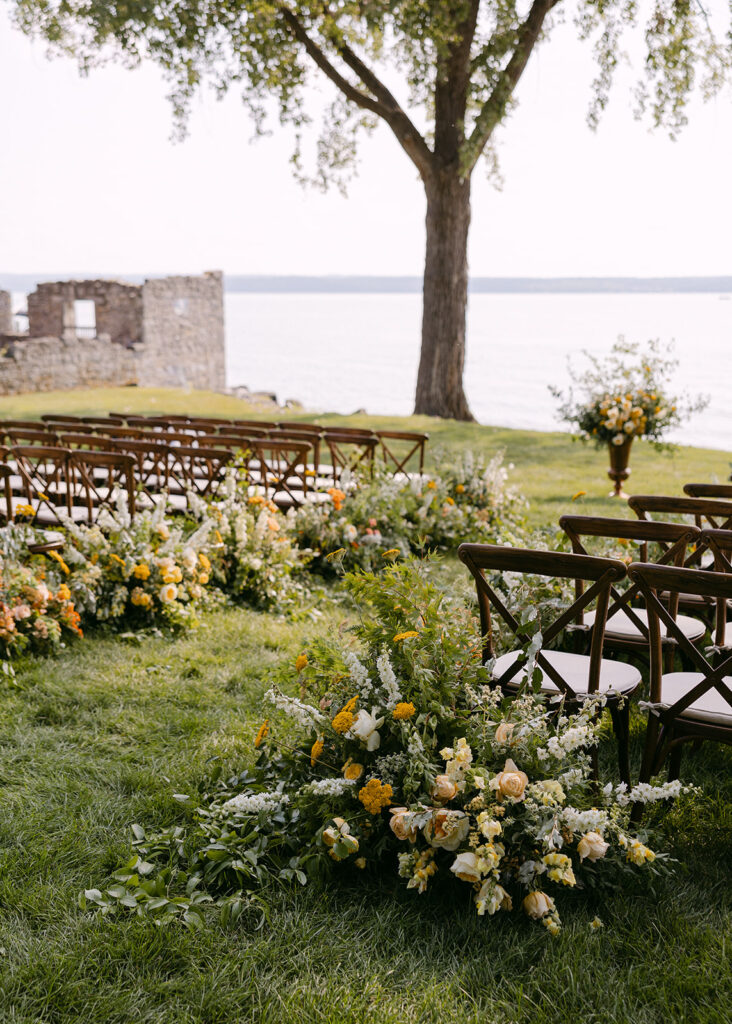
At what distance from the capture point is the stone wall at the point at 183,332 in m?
25.9

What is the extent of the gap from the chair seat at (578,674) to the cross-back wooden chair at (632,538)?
240mm

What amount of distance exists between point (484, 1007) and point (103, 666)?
2948 millimetres

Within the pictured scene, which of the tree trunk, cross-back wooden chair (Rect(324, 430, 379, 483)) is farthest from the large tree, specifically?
cross-back wooden chair (Rect(324, 430, 379, 483))

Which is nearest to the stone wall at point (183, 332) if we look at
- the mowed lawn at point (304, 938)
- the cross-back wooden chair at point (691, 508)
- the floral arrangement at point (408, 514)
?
the floral arrangement at point (408, 514)

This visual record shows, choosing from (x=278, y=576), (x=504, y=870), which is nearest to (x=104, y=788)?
(x=504, y=870)

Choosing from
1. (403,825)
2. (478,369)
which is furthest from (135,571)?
(478,369)

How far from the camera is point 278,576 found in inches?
242

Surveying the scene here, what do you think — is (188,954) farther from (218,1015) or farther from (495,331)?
(495,331)

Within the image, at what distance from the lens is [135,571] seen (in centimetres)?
521

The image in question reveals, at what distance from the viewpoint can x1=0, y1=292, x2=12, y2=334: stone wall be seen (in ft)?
93.1

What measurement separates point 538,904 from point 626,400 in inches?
296

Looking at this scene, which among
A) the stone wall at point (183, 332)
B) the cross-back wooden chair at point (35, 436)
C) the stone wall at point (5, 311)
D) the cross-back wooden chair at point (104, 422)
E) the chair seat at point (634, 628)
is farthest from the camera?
the stone wall at point (5, 311)

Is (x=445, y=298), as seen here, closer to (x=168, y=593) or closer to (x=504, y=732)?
(x=168, y=593)

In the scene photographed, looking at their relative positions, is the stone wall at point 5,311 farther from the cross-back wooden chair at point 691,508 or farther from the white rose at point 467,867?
the white rose at point 467,867
